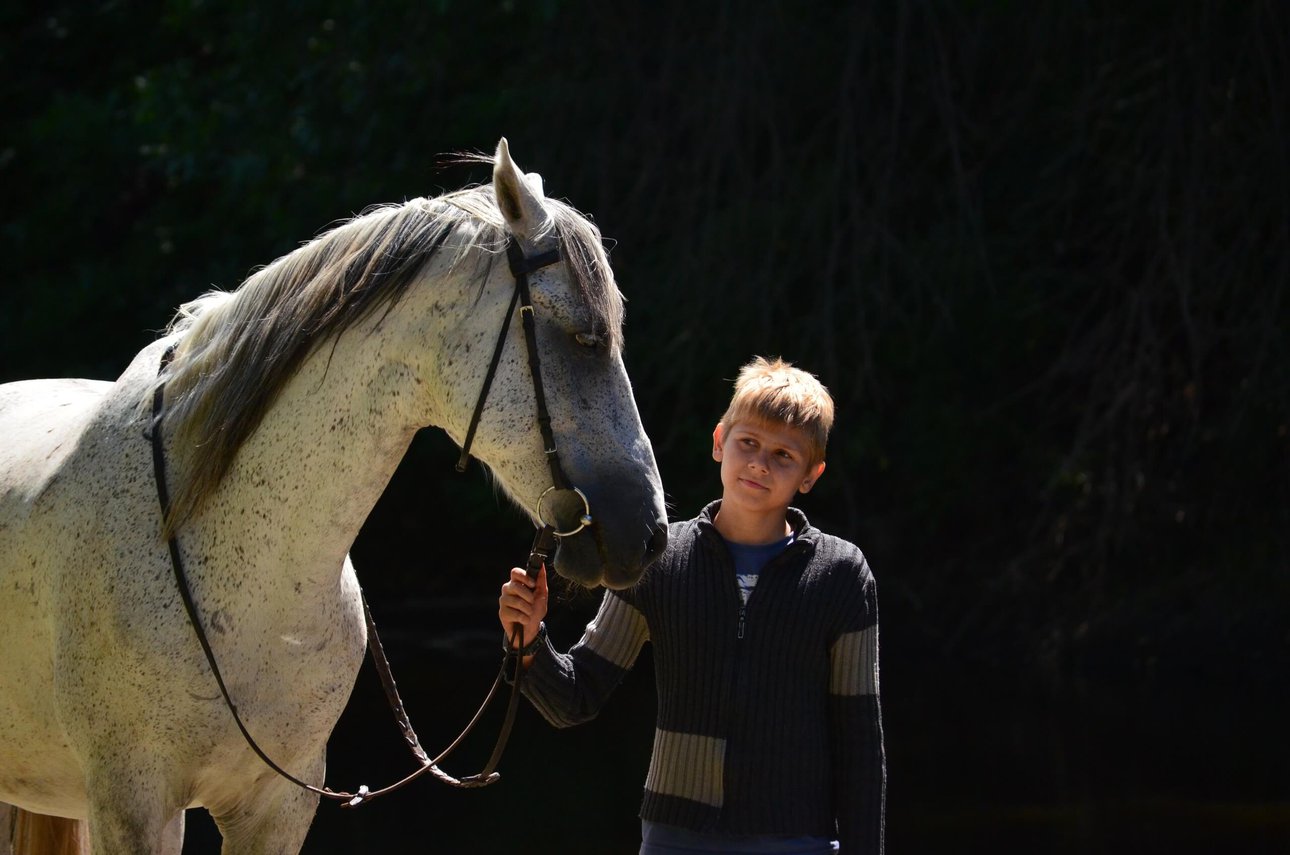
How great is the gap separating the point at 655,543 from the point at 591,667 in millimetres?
465

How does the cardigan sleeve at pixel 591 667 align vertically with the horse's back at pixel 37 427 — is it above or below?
below

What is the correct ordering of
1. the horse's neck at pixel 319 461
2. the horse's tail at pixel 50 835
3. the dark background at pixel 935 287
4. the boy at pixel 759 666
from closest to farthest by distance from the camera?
1. the horse's neck at pixel 319 461
2. the boy at pixel 759 666
3. the horse's tail at pixel 50 835
4. the dark background at pixel 935 287

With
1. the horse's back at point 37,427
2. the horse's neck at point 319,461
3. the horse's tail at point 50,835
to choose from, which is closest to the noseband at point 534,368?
the horse's neck at point 319,461

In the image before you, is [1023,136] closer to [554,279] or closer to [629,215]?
[629,215]

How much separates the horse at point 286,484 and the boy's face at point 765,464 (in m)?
0.28

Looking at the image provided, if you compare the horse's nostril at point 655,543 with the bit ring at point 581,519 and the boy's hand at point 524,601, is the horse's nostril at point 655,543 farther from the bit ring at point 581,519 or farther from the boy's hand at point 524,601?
the boy's hand at point 524,601

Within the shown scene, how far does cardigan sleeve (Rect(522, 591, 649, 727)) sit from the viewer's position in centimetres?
242

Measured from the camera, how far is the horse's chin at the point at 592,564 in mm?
2078

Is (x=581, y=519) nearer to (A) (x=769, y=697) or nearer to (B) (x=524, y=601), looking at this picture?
(B) (x=524, y=601)

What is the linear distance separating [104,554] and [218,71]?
7520 millimetres

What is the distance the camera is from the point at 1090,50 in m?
7.11

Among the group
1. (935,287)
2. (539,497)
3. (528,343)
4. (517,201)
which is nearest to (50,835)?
(539,497)

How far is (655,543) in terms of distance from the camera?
2.09 meters

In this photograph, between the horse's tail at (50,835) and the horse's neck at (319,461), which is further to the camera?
the horse's tail at (50,835)
